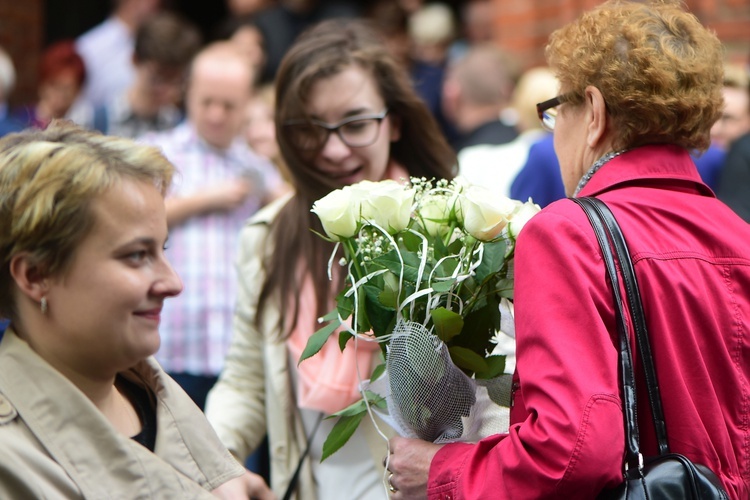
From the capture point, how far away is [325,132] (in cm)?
294

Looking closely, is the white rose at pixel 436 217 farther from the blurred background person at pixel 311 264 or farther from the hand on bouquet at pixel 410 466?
the blurred background person at pixel 311 264

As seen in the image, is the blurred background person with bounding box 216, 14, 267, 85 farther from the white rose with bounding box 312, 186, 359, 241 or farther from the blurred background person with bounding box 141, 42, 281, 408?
the white rose with bounding box 312, 186, 359, 241

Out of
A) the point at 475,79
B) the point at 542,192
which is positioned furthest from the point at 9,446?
the point at 475,79

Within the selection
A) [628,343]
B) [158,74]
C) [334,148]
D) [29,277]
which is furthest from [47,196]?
[158,74]

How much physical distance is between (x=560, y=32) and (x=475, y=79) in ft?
13.0

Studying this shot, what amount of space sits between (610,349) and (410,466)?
547mm

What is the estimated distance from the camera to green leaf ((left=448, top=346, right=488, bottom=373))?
2.16m

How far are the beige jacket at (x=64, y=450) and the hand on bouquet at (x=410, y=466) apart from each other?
1.29 feet

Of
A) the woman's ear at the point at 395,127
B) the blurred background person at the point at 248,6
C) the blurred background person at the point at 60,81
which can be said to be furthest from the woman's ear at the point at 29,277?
the blurred background person at the point at 248,6

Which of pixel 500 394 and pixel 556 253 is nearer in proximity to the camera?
→ pixel 556 253

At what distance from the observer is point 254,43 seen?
774 centimetres

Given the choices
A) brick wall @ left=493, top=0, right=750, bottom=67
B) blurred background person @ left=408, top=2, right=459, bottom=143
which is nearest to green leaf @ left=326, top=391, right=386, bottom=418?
brick wall @ left=493, top=0, right=750, bottom=67

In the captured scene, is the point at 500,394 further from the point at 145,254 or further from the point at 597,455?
the point at 145,254

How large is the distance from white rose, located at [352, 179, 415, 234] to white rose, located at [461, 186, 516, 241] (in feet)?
0.42
